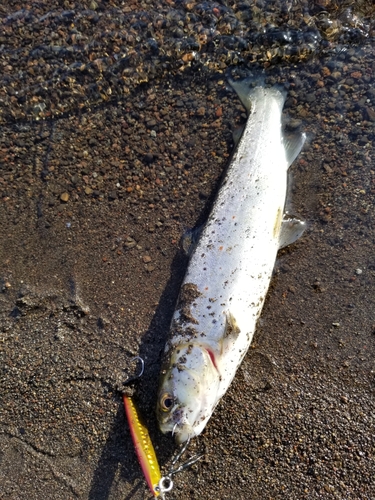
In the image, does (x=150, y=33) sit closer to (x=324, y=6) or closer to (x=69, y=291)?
(x=324, y=6)

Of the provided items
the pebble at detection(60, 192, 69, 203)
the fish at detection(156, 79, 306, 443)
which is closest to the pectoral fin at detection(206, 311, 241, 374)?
the fish at detection(156, 79, 306, 443)

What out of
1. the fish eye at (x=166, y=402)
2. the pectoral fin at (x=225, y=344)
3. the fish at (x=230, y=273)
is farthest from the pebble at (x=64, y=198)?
the fish eye at (x=166, y=402)

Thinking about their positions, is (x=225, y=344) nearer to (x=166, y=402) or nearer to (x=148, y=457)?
(x=166, y=402)

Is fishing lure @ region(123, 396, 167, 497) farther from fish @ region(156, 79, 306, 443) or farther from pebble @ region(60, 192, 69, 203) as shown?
pebble @ region(60, 192, 69, 203)

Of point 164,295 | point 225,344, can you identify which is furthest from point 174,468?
point 164,295

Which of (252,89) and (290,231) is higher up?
(252,89)

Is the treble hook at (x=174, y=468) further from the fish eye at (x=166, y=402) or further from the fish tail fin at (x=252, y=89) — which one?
the fish tail fin at (x=252, y=89)
